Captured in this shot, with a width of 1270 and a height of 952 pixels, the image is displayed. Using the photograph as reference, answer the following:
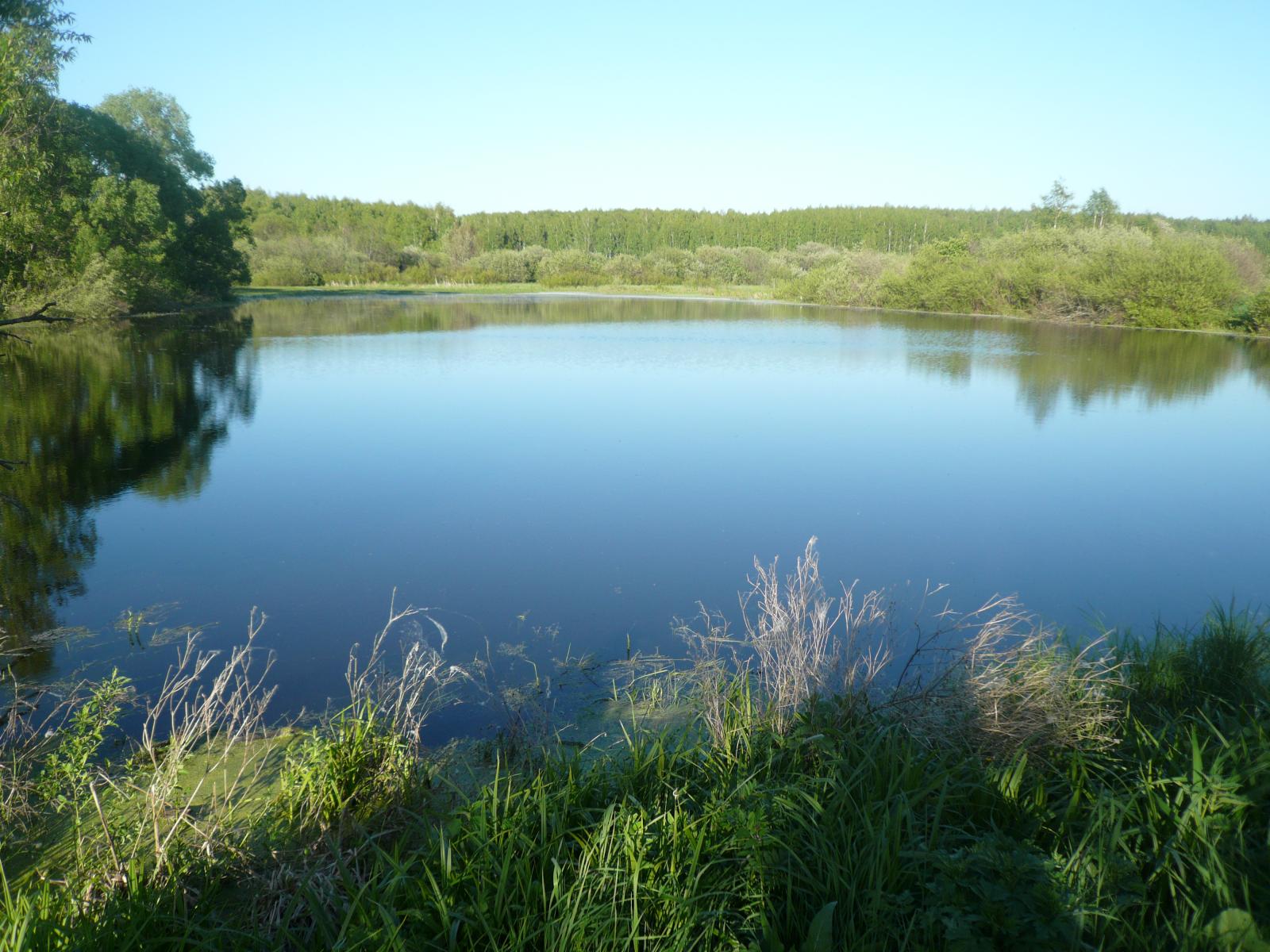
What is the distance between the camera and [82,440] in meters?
10.1

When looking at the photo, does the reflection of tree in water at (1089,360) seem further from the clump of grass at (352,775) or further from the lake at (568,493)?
the clump of grass at (352,775)

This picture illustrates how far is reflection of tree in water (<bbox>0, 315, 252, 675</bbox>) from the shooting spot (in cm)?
591

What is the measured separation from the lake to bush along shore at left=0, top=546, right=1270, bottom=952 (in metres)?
1.42

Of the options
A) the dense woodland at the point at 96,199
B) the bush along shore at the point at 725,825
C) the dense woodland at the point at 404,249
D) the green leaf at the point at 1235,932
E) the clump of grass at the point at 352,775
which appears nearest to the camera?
the green leaf at the point at 1235,932

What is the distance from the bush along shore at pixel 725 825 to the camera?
217 centimetres

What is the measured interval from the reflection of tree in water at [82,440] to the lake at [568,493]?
0.05 meters

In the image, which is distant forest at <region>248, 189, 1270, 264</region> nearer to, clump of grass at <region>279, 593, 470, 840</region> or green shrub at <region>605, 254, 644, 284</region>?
green shrub at <region>605, 254, 644, 284</region>

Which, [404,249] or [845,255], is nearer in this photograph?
[845,255]

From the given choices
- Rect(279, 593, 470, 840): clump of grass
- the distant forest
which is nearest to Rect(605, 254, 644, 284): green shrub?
the distant forest

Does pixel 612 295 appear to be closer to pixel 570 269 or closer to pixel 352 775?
pixel 570 269

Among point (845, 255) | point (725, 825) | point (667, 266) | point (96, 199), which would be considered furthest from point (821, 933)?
point (667, 266)

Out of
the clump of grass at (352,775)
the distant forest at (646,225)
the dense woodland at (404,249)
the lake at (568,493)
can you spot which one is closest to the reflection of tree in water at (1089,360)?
the lake at (568,493)

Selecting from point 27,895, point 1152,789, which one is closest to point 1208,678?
point 1152,789

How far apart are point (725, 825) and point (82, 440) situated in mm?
10541
